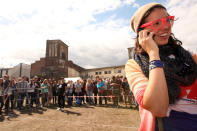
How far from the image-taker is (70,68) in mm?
40875

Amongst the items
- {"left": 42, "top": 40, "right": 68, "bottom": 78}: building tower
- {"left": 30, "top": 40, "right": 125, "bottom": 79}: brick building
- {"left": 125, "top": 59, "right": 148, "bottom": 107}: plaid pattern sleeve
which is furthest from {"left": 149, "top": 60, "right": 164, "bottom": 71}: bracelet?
{"left": 42, "top": 40, "right": 68, "bottom": 78}: building tower

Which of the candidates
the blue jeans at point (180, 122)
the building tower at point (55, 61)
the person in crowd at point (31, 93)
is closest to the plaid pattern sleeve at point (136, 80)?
the blue jeans at point (180, 122)

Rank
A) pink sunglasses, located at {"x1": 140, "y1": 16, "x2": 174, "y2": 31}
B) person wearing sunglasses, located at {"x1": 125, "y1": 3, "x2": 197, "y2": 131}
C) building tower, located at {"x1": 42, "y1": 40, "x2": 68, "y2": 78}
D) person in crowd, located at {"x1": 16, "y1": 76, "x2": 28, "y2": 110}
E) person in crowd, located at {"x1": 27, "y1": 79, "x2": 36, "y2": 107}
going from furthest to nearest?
building tower, located at {"x1": 42, "y1": 40, "x2": 68, "y2": 78}
person in crowd, located at {"x1": 27, "y1": 79, "x2": 36, "y2": 107}
person in crowd, located at {"x1": 16, "y1": 76, "x2": 28, "y2": 110}
pink sunglasses, located at {"x1": 140, "y1": 16, "x2": 174, "y2": 31}
person wearing sunglasses, located at {"x1": 125, "y1": 3, "x2": 197, "y2": 131}

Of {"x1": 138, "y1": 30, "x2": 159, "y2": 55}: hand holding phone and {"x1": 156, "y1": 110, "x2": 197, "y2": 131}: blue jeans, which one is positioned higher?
{"x1": 138, "y1": 30, "x2": 159, "y2": 55}: hand holding phone

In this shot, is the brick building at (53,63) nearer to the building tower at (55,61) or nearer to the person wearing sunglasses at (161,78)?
the building tower at (55,61)

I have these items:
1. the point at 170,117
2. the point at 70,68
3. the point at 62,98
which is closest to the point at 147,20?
the point at 170,117

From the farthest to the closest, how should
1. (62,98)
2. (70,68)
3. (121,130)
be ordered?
1. (70,68)
2. (62,98)
3. (121,130)

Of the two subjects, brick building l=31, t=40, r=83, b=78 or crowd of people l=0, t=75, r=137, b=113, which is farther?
brick building l=31, t=40, r=83, b=78

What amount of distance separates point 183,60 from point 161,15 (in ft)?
1.32

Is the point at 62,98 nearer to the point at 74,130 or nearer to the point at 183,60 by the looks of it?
the point at 74,130

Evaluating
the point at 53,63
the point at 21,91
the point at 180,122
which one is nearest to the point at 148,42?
the point at 180,122

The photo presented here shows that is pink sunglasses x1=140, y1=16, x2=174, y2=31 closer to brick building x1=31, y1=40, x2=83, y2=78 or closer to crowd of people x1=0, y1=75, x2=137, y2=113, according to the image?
crowd of people x1=0, y1=75, x2=137, y2=113

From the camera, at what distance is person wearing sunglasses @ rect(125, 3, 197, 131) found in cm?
72

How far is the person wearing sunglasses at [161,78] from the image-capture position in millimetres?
718
